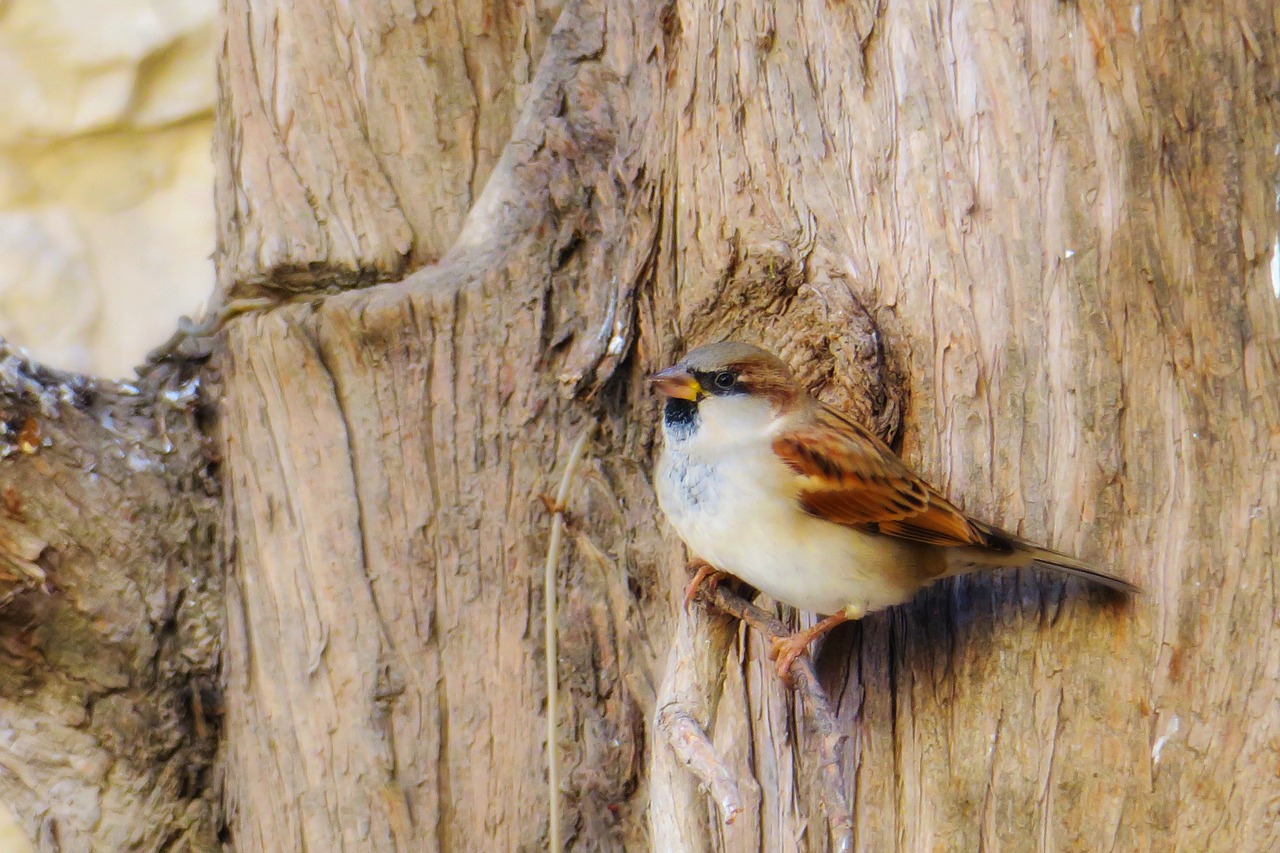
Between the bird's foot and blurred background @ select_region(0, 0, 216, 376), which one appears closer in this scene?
the bird's foot

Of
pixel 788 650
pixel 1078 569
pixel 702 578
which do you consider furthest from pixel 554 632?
pixel 1078 569

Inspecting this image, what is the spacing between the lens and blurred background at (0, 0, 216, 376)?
3826mm

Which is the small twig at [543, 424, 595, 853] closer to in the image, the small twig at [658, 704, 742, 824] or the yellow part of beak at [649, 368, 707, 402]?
the yellow part of beak at [649, 368, 707, 402]

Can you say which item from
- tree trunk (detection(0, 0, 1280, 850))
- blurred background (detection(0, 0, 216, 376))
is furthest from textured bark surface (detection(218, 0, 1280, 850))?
blurred background (detection(0, 0, 216, 376))

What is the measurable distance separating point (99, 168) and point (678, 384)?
2.77 metres

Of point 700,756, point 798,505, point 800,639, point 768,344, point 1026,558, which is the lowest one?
point 700,756

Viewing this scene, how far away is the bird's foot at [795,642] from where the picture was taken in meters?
1.95

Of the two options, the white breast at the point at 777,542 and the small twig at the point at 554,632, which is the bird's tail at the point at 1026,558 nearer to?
the white breast at the point at 777,542

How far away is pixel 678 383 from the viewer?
2053 millimetres

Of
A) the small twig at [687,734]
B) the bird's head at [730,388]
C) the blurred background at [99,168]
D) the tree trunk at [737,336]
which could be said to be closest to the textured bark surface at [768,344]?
the tree trunk at [737,336]

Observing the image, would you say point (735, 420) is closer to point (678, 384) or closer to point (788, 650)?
point (678, 384)

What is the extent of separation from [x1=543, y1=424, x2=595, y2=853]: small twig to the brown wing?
455 millimetres

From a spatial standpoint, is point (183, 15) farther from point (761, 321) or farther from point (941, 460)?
point (941, 460)

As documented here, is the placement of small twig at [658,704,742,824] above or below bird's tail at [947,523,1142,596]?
below
